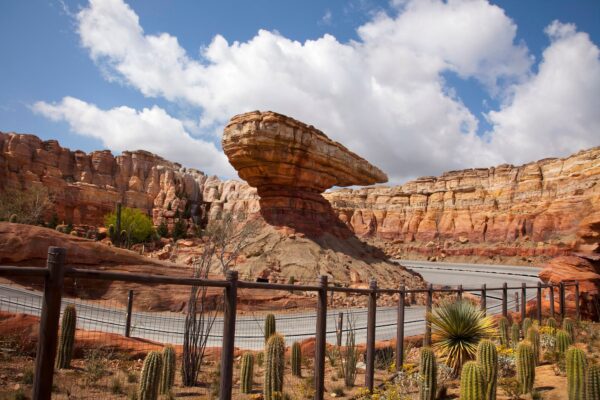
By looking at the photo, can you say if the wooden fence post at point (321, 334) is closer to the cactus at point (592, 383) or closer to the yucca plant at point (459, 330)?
the yucca plant at point (459, 330)

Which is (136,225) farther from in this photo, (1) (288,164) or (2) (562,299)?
(2) (562,299)

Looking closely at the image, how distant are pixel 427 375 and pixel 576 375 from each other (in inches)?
84.4

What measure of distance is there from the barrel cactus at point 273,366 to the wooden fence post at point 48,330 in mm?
3360

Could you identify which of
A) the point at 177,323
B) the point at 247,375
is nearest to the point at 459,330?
the point at 247,375

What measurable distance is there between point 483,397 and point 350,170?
26.1 metres

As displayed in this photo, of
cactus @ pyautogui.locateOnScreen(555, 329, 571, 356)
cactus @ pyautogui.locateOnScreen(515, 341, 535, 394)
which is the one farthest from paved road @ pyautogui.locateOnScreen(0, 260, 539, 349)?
cactus @ pyautogui.locateOnScreen(555, 329, 571, 356)

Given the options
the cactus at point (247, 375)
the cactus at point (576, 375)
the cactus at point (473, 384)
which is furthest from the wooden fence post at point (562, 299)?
the cactus at point (247, 375)

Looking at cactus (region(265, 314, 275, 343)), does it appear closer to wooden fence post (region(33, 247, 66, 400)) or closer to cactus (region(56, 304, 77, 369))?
cactus (region(56, 304, 77, 369))

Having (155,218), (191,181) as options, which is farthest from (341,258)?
(191,181)

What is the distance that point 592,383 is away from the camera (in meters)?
6.09

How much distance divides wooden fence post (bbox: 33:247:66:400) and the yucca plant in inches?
272

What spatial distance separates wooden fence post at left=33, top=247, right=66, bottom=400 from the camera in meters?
3.29

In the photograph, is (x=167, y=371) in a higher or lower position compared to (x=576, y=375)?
lower

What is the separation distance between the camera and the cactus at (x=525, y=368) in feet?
24.4
